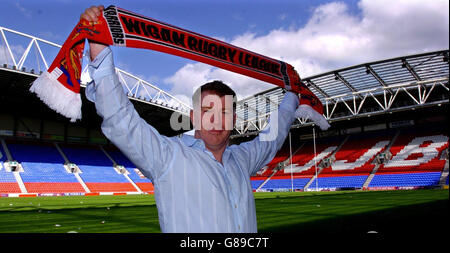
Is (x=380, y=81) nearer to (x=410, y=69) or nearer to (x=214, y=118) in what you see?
(x=410, y=69)

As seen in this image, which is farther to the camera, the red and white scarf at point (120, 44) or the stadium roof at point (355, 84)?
the stadium roof at point (355, 84)

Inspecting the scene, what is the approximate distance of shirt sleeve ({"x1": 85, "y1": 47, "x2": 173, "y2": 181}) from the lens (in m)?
1.51

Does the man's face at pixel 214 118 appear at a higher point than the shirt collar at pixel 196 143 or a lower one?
higher

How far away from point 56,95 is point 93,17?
52 centimetres

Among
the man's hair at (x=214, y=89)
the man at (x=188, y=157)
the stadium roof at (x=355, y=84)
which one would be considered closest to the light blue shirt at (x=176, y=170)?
the man at (x=188, y=157)

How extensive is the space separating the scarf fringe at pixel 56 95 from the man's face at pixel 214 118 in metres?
0.71

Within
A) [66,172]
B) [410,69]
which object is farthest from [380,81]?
[66,172]

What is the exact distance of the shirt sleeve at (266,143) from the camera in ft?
7.35

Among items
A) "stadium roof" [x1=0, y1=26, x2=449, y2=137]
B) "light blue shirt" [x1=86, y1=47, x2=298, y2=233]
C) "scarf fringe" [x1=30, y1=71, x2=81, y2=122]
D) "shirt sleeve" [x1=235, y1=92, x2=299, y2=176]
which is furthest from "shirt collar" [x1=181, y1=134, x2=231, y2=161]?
"stadium roof" [x1=0, y1=26, x2=449, y2=137]

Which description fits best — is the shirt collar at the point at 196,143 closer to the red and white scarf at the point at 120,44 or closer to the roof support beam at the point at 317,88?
the red and white scarf at the point at 120,44

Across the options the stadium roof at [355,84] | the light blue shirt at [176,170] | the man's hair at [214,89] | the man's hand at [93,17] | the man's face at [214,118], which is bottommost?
the light blue shirt at [176,170]
